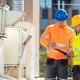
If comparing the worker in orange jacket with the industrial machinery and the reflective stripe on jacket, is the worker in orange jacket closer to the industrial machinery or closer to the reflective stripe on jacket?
the reflective stripe on jacket

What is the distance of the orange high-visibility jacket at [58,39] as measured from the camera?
6227 mm

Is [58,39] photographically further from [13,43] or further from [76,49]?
[13,43]

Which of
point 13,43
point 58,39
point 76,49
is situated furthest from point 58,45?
point 13,43

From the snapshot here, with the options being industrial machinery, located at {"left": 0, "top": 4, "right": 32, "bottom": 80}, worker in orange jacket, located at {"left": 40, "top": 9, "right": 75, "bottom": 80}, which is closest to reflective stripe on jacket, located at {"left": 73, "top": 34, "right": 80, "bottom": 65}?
worker in orange jacket, located at {"left": 40, "top": 9, "right": 75, "bottom": 80}

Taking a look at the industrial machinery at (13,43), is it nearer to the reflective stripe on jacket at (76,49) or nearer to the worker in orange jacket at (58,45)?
the worker in orange jacket at (58,45)

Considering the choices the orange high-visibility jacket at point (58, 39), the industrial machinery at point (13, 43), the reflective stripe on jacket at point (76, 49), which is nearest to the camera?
the reflective stripe on jacket at point (76, 49)

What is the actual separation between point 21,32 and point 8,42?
1.06ft

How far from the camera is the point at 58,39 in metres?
6.24

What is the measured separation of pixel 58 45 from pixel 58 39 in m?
0.10

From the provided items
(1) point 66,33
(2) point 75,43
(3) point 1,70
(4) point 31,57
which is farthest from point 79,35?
(4) point 31,57

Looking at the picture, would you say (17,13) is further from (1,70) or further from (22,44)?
(1,70)

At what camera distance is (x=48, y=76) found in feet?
20.9

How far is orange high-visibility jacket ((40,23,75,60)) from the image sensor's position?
20.4 ft

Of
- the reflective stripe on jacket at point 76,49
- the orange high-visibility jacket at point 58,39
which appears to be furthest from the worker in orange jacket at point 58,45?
the reflective stripe on jacket at point 76,49
